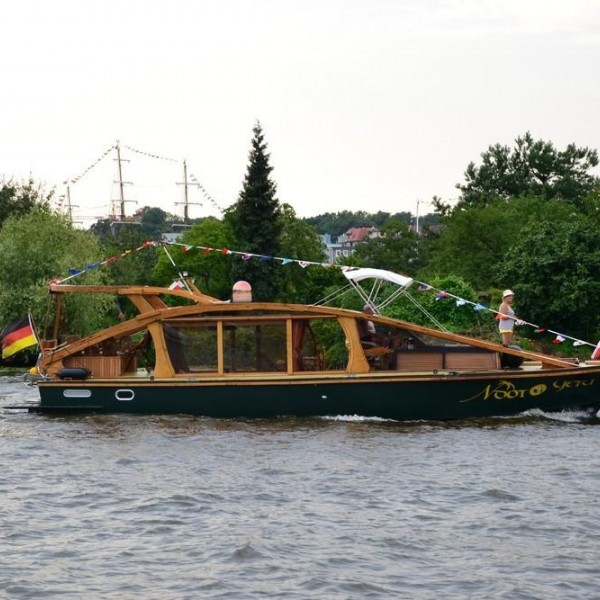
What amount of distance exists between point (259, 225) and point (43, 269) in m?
14.5

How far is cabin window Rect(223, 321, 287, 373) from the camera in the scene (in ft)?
91.4

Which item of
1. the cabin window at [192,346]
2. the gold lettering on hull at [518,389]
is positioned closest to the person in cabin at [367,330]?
the gold lettering on hull at [518,389]

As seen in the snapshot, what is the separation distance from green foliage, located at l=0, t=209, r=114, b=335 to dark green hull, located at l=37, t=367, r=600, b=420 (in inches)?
849

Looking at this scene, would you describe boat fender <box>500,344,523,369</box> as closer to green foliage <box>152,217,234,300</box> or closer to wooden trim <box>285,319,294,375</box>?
wooden trim <box>285,319,294,375</box>

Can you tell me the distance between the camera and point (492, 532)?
61.1 feet

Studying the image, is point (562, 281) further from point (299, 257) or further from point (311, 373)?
point (299, 257)

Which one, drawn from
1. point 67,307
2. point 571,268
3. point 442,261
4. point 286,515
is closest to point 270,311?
point 286,515

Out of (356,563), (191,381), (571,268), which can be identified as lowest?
(356,563)

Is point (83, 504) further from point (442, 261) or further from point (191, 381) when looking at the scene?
point (442, 261)

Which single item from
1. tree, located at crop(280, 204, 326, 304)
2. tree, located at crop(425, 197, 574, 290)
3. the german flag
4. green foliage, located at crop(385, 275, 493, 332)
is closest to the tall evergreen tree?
tree, located at crop(280, 204, 326, 304)

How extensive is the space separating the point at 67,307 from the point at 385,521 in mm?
32851

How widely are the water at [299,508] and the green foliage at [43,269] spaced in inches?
881

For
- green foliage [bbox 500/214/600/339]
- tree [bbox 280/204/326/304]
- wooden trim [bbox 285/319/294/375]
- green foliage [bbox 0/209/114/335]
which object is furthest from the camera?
tree [bbox 280/204/326/304]

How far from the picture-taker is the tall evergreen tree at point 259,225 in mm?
63469
